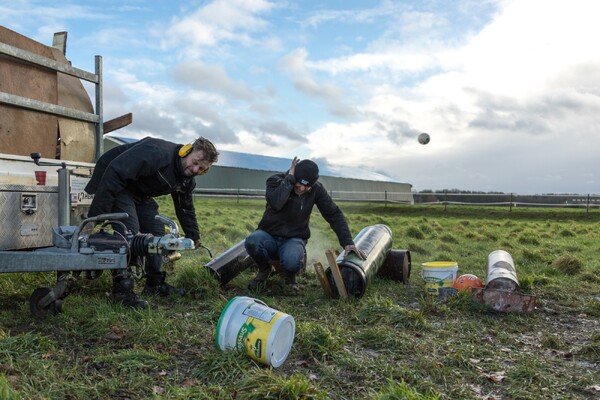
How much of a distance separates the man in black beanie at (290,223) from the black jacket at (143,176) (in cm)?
90

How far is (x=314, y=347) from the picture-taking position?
4020mm

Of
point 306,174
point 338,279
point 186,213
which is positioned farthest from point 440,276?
point 186,213

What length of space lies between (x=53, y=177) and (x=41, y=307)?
166cm

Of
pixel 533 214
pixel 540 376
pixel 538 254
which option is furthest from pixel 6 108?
pixel 533 214

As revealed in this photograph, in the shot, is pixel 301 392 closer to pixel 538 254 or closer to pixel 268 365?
pixel 268 365

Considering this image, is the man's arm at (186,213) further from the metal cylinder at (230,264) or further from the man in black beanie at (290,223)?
the man in black beanie at (290,223)

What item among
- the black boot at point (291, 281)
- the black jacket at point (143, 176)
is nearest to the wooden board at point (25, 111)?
the black jacket at point (143, 176)

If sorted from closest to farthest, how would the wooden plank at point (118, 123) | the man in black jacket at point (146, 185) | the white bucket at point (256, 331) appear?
1. the white bucket at point (256, 331)
2. the man in black jacket at point (146, 185)
3. the wooden plank at point (118, 123)

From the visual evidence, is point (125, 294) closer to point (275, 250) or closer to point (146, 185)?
point (146, 185)

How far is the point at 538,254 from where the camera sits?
9484mm

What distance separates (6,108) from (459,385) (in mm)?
5221

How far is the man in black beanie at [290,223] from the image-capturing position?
19.5 feet

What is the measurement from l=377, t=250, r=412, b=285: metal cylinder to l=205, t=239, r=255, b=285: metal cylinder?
5.70 ft

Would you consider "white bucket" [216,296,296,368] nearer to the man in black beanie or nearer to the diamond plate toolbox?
the man in black beanie
